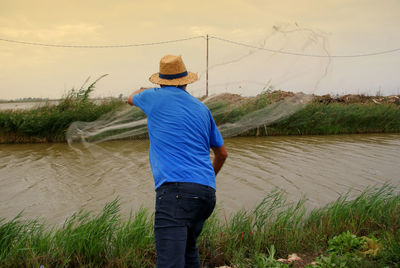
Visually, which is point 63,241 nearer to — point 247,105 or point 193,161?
point 193,161

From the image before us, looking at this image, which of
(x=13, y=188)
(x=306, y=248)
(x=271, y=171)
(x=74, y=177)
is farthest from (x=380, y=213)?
(x=13, y=188)

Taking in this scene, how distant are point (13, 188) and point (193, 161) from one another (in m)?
5.90

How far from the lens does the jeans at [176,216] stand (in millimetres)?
2053

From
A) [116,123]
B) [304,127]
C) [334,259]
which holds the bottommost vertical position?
[304,127]

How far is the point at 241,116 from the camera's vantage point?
9.28 m

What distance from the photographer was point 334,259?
112 inches

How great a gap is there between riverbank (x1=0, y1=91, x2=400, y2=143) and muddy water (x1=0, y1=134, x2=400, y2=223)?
699 millimetres

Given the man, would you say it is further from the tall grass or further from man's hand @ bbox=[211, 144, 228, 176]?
the tall grass

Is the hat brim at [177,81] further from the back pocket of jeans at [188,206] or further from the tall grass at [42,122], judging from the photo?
the tall grass at [42,122]

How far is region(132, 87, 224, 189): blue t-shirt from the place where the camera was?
7.11 ft

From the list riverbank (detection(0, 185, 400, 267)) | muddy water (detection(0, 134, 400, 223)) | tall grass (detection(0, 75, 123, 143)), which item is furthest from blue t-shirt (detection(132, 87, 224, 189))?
tall grass (detection(0, 75, 123, 143))

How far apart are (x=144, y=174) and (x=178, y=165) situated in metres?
5.56

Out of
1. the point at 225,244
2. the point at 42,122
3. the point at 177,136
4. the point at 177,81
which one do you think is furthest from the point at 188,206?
the point at 42,122

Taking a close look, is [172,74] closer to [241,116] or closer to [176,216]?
[176,216]
